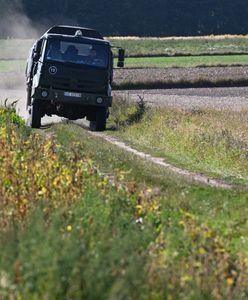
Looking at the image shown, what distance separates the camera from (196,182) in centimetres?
1459

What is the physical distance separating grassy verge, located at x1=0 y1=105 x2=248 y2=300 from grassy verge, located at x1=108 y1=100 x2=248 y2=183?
5031mm

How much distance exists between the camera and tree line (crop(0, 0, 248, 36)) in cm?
11319

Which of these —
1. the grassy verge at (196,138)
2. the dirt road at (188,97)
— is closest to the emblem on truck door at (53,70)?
the grassy verge at (196,138)

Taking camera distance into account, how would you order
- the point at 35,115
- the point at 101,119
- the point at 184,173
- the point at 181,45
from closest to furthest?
the point at 184,173 → the point at 35,115 → the point at 101,119 → the point at 181,45

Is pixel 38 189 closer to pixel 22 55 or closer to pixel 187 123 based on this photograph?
pixel 187 123

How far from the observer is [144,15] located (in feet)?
384

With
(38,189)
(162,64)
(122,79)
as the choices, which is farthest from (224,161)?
(162,64)

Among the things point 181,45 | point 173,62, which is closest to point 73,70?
point 173,62

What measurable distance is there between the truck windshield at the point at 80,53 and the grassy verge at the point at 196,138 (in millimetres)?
2120

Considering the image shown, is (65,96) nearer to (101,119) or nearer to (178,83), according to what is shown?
(101,119)

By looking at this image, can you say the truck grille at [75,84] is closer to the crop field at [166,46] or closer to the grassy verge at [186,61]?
the grassy verge at [186,61]

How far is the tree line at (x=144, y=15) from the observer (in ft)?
371

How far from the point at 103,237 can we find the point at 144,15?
111 metres

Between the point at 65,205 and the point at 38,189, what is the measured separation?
3.94 ft
